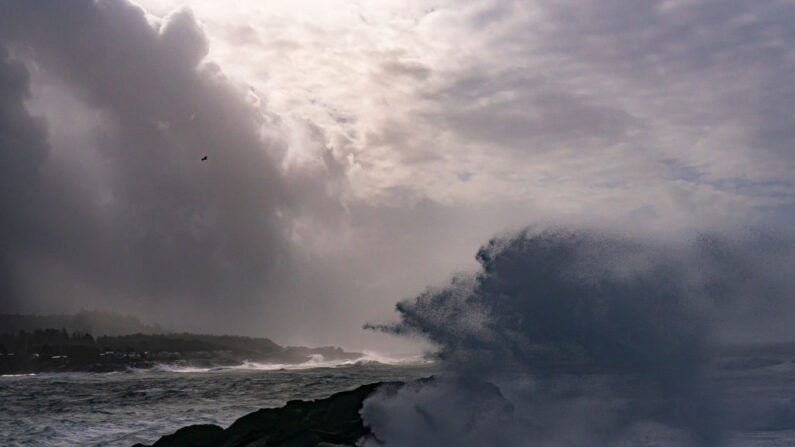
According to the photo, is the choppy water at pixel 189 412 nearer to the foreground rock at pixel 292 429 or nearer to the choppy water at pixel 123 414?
the choppy water at pixel 123 414

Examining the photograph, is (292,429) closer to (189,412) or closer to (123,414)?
(189,412)

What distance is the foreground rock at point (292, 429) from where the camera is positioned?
16.4 meters

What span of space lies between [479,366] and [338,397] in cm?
532

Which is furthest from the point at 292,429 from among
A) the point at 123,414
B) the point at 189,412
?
the point at 123,414

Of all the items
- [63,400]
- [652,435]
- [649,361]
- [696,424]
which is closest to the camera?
[652,435]

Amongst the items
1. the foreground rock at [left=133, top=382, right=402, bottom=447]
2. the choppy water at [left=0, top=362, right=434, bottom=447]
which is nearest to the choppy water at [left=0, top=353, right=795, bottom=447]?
the choppy water at [left=0, top=362, right=434, bottom=447]

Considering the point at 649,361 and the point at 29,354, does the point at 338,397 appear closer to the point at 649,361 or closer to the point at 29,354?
the point at 649,361

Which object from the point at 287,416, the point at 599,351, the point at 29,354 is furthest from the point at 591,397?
the point at 29,354

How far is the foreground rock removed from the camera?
53.9ft

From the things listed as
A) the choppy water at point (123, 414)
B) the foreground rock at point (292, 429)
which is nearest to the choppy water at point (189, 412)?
the choppy water at point (123, 414)

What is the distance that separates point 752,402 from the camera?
21.4 meters

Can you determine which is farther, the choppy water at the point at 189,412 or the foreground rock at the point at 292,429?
the choppy water at the point at 189,412

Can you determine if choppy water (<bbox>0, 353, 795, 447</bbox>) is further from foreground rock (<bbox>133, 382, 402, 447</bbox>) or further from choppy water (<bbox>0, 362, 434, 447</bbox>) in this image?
foreground rock (<bbox>133, 382, 402, 447</bbox>)

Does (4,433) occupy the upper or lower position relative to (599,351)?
lower
